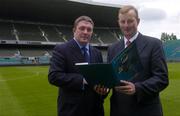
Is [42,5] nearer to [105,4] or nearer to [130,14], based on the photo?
[105,4]

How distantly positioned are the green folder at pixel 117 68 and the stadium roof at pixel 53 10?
49.0 m

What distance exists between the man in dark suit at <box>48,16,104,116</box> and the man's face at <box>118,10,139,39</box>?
506 mm

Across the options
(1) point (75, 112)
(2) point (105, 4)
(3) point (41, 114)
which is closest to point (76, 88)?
(1) point (75, 112)

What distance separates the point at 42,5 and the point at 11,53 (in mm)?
7758

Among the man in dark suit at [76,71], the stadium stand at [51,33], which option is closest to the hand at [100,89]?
the man in dark suit at [76,71]

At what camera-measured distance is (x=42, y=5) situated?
5516 cm

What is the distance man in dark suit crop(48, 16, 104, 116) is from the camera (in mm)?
4230

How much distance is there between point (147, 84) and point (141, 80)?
12cm

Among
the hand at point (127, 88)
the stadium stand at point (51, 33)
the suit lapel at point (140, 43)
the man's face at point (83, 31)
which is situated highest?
the man's face at point (83, 31)

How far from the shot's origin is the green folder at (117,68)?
3.58 meters

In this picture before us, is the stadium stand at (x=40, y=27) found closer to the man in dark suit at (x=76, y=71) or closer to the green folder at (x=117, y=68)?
the man in dark suit at (x=76, y=71)

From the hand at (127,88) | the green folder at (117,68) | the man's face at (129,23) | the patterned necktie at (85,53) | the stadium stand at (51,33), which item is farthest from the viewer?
the stadium stand at (51,33)

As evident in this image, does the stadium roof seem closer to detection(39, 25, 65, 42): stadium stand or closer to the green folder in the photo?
detection(39, 25, 65, 42): stadium stand

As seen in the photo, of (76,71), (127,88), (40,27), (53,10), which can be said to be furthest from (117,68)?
(40,27)
